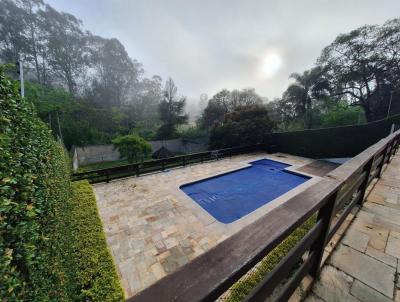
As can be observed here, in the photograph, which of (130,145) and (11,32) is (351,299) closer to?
(130,145)

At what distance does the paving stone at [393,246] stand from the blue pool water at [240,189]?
365 cm

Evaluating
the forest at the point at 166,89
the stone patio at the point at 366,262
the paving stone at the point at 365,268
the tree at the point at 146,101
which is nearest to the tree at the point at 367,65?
the forest at the point at 166,89

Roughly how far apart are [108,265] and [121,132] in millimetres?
17679

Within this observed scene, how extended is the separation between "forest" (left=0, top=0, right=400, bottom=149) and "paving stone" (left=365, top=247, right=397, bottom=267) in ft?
37.0

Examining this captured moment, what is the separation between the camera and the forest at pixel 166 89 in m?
12.9

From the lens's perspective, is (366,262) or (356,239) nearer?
(366,262)

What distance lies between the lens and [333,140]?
32.6 feet

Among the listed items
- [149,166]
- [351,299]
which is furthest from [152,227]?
[149,166]

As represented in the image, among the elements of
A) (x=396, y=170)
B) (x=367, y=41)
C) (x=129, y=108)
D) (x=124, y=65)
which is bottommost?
(x=396, y=170)

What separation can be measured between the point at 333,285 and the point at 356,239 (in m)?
0.76

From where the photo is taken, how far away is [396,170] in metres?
3.47

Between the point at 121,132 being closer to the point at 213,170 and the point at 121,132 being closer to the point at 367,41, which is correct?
the point at 213,170

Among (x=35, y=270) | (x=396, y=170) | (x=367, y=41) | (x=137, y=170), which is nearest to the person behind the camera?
(x=35, y=270)

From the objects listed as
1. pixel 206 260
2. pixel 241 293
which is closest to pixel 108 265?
pixel 241 293
